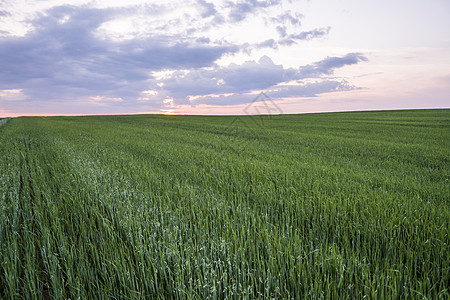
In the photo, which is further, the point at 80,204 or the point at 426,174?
the point at 426,174

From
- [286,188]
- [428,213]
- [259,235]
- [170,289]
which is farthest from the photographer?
[286,188]

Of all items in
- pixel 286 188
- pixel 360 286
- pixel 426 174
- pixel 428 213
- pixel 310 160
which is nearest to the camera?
pixel 360 286

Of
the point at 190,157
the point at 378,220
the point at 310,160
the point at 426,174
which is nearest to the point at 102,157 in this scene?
the point at 190,157

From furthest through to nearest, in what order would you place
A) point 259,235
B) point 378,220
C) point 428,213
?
point 428,213 → point 378,220 → point 259,235

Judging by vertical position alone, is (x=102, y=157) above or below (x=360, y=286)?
above

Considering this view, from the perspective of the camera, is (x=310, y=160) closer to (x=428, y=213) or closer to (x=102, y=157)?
(x=428, y=213)

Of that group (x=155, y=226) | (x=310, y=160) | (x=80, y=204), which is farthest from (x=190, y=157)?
(x=155, y=226)

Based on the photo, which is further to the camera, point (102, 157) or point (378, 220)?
point (102, 157)

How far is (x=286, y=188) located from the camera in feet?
14.6

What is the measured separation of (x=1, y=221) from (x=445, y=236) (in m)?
5.34

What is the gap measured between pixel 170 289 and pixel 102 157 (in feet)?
22.1

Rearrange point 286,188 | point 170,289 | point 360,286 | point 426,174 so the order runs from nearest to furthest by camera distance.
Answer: point 170,289 < point 360,286 < point 286,188 < point 426,174

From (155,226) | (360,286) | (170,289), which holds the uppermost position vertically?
(155,226)

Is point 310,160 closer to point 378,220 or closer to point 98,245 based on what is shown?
point 378,220
